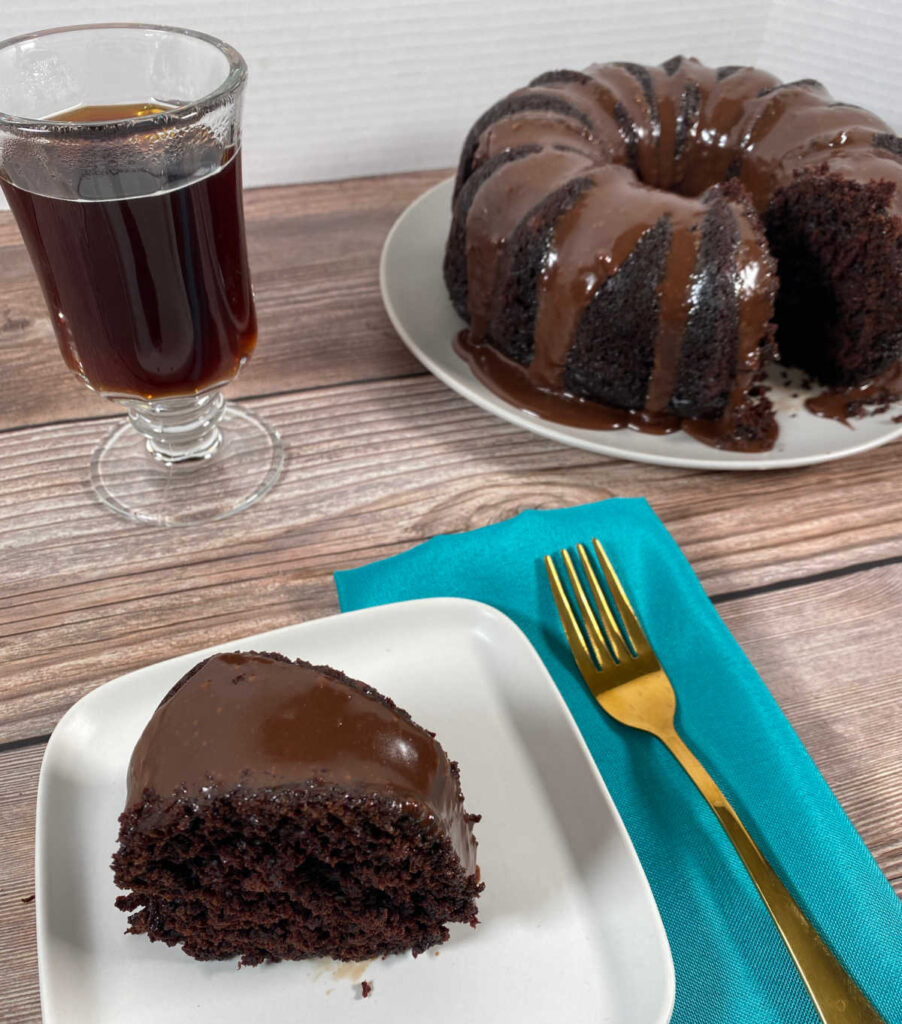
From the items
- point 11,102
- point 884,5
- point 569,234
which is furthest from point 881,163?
point 11,102

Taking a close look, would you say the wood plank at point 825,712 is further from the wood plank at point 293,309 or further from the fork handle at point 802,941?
the wood plank at point 293,309

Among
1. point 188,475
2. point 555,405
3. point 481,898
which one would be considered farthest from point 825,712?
point 188,475

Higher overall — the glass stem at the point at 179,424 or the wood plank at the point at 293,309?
the glass stem at the point at 179,424

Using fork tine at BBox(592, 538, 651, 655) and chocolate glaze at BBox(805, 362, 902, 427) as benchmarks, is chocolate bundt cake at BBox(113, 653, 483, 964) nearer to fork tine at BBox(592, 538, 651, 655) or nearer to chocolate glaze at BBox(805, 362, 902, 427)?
fork tine at BBox(592, 538, 651, 655)

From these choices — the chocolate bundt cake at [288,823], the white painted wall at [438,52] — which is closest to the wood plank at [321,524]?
the chocolate bundt cake at [288,823]

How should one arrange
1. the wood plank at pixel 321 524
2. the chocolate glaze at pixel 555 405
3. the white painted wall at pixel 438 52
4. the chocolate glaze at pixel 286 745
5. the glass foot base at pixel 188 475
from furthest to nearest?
the white painted wall at pixel 438 52, the chocolate glaze at pixel 555 405, the glass foot base at pixel 188 475, the wood plank at pixel 321 524, the chocolate glaze at pixel 286 745

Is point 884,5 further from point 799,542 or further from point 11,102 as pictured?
point 11,102

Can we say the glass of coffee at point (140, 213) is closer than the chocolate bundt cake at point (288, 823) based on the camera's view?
No
